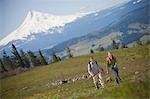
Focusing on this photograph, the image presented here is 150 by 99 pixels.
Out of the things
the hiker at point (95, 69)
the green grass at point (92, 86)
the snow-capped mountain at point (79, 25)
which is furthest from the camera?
the snow-capped mountain at point (79, 25)

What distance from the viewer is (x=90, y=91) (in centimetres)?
2386

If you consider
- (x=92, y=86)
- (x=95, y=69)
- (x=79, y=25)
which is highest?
(x=79, y=25)

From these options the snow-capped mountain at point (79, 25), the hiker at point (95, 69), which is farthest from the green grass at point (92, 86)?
the snow-capped mountain at point (79, 25)

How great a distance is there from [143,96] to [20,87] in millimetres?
19354

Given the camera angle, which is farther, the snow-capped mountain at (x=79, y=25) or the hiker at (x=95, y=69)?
the snow-capped mountain at (x=79, y=25)

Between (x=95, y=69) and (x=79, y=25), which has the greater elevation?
(x=79, y=25)

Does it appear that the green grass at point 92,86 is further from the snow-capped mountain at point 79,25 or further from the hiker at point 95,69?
the snow-capped mountain at point 79,25

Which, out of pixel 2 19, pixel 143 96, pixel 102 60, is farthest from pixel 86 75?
pixel 143 96

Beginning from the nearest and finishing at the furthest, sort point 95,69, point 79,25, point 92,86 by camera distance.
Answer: point 95,69, point 92,86, point 79,25

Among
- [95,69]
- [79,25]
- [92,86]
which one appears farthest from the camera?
[79,25]

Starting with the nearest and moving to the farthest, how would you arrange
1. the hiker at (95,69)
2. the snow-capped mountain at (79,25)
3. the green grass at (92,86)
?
the green grass at (92,86), the hiker at (95,69), the snow-capped mountain at (79,25)

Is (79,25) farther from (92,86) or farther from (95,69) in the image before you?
(95,69)

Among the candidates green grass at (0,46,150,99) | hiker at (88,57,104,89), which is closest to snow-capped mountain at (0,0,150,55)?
green grass at (0,46,150,99)

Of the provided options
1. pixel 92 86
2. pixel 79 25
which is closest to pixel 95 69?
pixel 92 86
